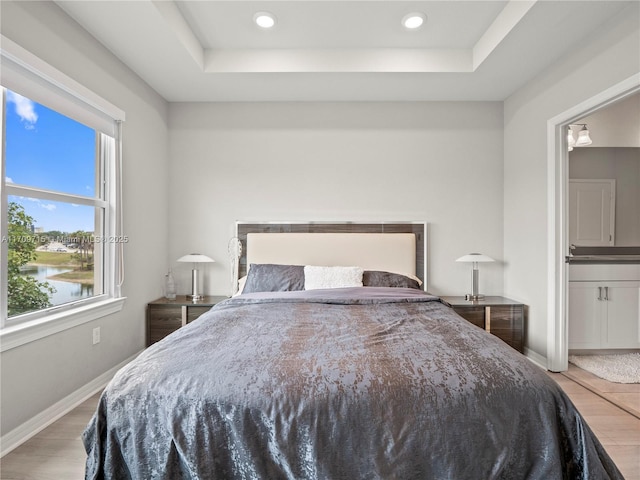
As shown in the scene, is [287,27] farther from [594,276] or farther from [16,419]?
[594,276]

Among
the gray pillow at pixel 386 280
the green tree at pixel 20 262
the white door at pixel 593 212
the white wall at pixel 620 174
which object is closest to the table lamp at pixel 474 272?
the gray pillow at pixel 386 280

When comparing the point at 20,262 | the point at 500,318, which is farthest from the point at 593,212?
the point at 20,262

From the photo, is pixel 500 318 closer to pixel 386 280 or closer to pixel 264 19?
pixel 386 280

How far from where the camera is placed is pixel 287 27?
272 centimetres

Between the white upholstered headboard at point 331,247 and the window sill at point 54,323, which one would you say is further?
the white upholstered headboard at point 331,247

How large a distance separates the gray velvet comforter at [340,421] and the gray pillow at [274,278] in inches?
61.8

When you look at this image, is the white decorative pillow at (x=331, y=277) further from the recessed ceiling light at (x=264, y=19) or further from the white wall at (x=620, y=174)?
the white wall at (x=620, y=174)

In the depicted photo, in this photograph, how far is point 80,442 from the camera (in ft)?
6.33

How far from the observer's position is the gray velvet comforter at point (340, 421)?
1.19m

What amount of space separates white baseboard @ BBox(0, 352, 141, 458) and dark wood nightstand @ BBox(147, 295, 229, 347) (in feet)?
1.86

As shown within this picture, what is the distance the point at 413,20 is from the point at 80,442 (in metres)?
3.47

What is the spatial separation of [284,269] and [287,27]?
1.97 meters

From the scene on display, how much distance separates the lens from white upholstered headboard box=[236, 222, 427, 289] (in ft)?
11.7

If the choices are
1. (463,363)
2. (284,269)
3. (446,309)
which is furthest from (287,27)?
(463,363)
